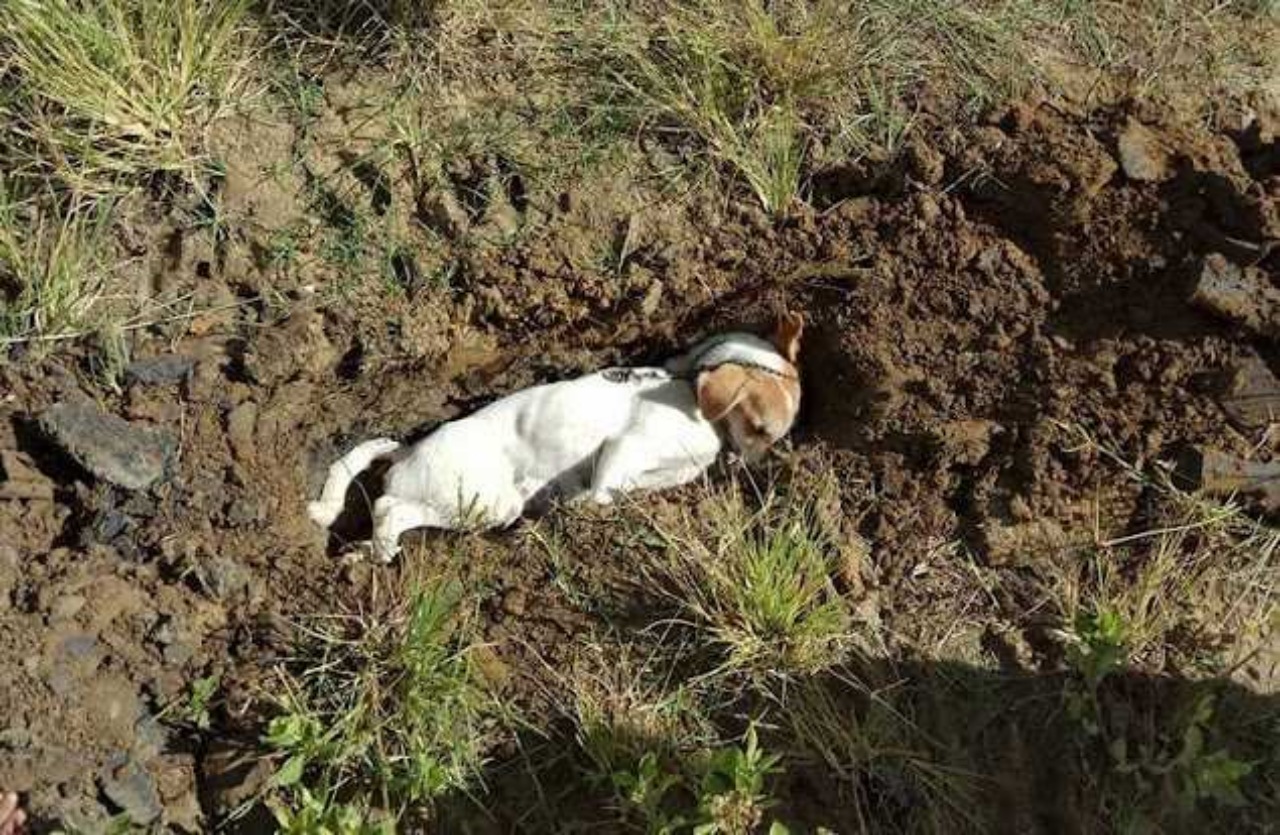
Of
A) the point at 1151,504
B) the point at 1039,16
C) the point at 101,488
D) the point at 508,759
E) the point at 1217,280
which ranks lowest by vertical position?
the point at 508,759

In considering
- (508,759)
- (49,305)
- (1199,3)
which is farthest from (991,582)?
(49,305)

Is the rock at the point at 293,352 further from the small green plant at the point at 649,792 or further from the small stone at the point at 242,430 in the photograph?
the small green plant at the point at 649,792

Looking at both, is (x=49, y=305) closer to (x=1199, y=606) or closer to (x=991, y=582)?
(x=991, y=582)

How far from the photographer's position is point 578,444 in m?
3.92

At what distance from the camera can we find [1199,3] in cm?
461

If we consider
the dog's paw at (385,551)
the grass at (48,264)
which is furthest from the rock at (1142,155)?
the grass at (48,264)

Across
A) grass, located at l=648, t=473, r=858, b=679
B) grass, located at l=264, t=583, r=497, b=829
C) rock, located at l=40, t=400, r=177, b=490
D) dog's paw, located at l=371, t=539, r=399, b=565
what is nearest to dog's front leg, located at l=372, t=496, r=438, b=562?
dog's paw, located at l=371, t=539, r=399, b=565

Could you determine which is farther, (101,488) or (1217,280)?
(1217,280)

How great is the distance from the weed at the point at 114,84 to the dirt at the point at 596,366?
0.17 meters

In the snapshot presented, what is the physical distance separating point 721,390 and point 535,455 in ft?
1.97

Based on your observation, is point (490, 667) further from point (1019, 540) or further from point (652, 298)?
point (1019, 540)

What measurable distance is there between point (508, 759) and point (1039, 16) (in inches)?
122

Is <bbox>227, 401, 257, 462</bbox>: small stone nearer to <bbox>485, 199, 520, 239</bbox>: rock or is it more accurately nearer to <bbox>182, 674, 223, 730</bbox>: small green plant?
<bbox>182, 674, 223, 730</bbox>: small green plant

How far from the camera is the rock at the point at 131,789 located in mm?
3074
